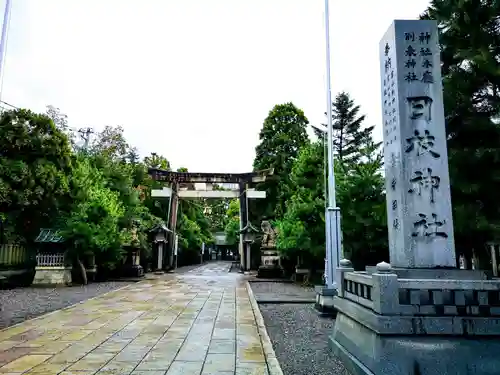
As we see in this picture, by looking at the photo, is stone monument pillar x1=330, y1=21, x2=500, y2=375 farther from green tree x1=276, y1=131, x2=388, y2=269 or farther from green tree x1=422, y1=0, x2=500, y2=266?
green tree x1=276, y1=131, x2=388, y2=269

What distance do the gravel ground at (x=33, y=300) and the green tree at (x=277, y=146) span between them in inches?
645

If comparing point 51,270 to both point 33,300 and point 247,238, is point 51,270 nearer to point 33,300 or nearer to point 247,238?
point 33,300

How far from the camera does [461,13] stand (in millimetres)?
9984

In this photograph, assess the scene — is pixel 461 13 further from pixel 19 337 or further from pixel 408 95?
pixel 19 337

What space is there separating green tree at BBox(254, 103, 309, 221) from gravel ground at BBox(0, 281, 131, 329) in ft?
53.7

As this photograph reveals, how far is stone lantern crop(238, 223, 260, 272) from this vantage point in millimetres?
25516

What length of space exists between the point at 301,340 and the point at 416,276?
109 inches

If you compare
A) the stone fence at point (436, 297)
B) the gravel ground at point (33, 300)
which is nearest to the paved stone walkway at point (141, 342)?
the gravel ground at point (33, 300)

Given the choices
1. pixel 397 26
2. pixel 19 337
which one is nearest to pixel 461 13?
pixel 397 26

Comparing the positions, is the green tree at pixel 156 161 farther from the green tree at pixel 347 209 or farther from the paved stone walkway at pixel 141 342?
the paved stone walkway at pixel 141 342

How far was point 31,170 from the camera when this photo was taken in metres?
14.9

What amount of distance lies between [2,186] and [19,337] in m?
9.30

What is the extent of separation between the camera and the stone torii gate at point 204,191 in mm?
26078

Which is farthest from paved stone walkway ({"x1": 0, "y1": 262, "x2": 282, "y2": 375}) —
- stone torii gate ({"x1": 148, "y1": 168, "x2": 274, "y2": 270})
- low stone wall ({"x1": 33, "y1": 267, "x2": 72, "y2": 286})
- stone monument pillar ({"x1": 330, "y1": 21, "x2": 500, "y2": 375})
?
stone torii gate ({"x1": 148, "y1": 168, "x2": 274, "y2": 270})
